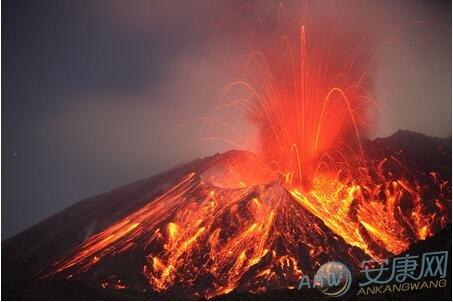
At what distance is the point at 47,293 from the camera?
13906mm

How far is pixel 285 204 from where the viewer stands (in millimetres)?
17188

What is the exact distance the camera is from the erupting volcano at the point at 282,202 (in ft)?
49.0

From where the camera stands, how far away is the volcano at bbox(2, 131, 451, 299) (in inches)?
570

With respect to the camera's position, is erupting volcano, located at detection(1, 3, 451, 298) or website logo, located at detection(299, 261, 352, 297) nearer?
website logo, located at detection(299, 261, 352, 297)

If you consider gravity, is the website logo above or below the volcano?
below

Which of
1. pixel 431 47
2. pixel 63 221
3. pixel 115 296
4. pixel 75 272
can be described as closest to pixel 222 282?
pixel 115 296

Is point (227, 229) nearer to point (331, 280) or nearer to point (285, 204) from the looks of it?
point (285, 204)

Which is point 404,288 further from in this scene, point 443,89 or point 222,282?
point 443,89

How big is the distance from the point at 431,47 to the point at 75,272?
39.8 ft

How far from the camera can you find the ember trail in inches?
590

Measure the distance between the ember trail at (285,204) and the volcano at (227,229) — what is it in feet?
0.15

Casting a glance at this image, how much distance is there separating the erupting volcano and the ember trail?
0.13 feet

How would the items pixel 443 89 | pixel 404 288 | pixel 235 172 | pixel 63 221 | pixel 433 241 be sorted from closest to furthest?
pixel 404 288
pixel 433 241
pixel 443 89
pixel 63 221
pixel 235 172

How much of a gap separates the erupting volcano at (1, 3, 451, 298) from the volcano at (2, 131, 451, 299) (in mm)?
43
